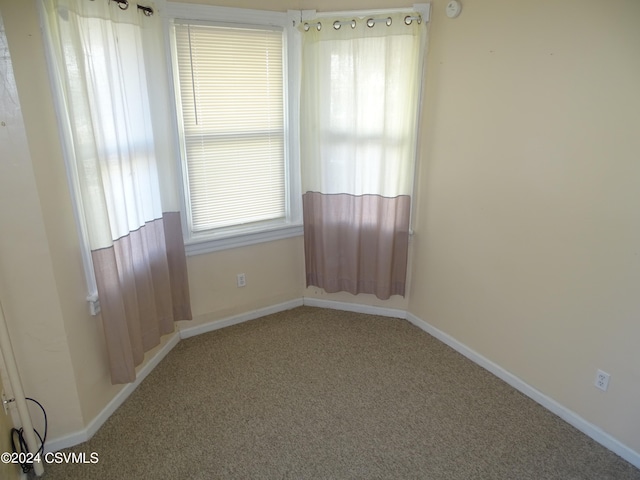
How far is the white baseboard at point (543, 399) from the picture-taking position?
2074 millimetres

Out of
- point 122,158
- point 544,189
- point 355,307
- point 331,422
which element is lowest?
point 331,422

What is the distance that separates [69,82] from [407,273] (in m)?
2.47

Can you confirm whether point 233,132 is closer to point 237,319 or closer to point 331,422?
point 237,319

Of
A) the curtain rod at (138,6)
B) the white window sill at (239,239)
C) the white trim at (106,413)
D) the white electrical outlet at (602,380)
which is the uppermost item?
the curtain rod at (138,6)

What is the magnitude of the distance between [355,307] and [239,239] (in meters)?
1.12

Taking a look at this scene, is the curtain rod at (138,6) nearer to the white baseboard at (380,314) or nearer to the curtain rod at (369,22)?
the curtain rod at (369,22)

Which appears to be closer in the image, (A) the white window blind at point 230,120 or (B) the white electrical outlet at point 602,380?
(B) the white electrical outlet at point 602,380

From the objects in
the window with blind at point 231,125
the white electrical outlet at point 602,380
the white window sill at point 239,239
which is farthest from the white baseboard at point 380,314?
the window with blind at point 231,125

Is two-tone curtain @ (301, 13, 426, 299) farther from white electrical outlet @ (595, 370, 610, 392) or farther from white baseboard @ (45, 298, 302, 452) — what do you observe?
white electrical outlet @ (595, 370, 610, 392)

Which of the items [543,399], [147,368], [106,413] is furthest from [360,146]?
[106,413]

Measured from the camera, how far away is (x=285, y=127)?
3.07 metres

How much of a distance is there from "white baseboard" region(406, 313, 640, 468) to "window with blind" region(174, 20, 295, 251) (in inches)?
60.5

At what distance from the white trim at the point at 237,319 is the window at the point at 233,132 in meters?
0.61

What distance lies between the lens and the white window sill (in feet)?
9.61
